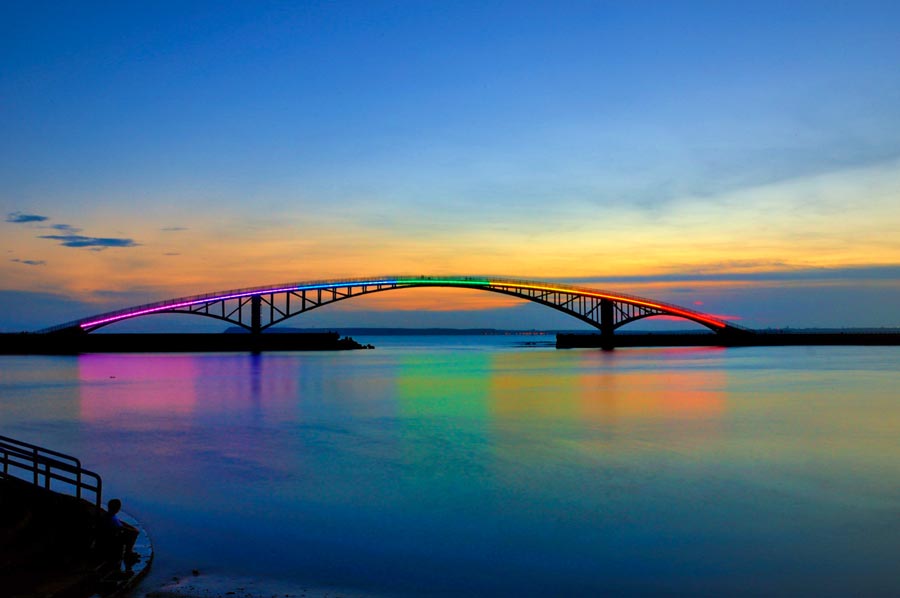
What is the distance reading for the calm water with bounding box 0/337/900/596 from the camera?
34.3 feet

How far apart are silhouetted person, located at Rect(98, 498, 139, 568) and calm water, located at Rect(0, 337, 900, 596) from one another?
0.51 metres

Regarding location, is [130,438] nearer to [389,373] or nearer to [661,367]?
[389,373]

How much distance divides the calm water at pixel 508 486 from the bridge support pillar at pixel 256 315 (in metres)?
57.6

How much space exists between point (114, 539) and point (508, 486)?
9.02 meters

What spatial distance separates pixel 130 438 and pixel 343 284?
218ft

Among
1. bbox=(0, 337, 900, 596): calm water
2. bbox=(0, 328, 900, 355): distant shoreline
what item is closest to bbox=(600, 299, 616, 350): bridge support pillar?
bbox=(0, 328, 900, 355): distant shoreline

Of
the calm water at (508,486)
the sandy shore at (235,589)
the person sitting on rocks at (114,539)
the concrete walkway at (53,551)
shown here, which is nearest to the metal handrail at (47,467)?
the concrete walkway at (53,551)

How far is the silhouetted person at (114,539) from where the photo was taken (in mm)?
9180

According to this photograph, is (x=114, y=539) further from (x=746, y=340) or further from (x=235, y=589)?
(x=746, y=340)

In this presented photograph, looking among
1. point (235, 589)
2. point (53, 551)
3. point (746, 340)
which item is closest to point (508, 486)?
point (235, 589)

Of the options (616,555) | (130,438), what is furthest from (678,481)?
(130,438)

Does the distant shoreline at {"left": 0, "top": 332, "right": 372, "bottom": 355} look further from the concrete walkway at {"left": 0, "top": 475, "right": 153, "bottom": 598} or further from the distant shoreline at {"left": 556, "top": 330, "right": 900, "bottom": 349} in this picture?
the concrete walkway at {"left": 0, "top": 475, "right": 153, "bottom": 598}

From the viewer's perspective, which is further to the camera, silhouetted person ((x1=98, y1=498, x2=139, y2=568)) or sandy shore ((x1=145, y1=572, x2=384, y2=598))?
silhouetted person ((x1=98, y1=498, x2=139, y2=568))

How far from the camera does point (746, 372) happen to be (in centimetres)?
5769
